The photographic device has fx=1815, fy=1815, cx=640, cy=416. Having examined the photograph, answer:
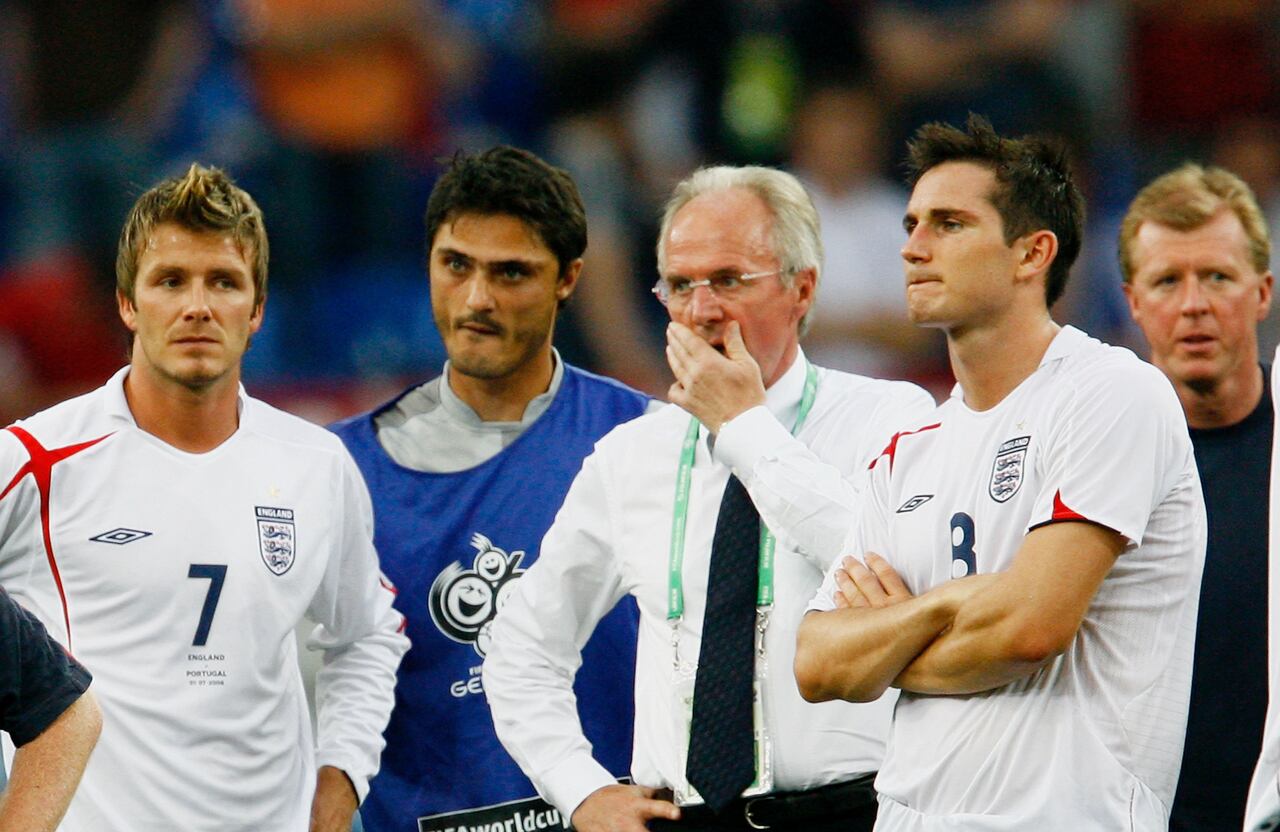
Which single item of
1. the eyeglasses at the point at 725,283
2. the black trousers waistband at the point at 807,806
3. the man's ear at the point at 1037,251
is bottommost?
Result: the black trousers waistband at the point at 807,806

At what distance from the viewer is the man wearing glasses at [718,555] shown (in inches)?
148

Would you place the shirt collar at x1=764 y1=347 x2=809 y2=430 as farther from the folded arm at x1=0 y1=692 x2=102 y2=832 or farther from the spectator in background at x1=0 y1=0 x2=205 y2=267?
the spectator in background at x1=0 y1=0 x2=205 y2=267

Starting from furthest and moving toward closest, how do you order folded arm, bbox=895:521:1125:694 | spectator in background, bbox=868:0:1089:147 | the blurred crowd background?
1. spectator in background, bbox=868:0:1089:147
2. the blurred crowd background
3. folded arm, bbox=895:521:1125:694

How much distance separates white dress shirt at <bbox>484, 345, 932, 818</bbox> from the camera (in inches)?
148

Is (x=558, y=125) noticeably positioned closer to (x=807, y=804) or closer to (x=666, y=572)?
(x=666, y=572)

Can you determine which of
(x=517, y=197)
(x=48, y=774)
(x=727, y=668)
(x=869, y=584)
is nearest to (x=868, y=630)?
(x=869, y=584)

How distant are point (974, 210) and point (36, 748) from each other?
6.60 ft

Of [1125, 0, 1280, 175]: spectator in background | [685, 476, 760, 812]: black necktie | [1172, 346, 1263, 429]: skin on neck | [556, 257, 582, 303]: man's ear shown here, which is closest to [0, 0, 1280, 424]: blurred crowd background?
[1125, 0, 1280, 175]: spectator in background

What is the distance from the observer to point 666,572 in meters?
4.05

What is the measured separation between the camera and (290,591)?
4.15 m

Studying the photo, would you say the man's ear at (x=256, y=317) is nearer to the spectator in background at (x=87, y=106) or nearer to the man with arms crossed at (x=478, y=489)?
the man with arms crossed at (x=478, y=489)

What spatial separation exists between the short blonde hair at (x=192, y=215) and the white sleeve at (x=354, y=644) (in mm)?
586

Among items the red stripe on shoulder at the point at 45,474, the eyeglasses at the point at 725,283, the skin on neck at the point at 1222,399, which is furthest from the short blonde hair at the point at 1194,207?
the red stripe on shoulder at the point at 45,474

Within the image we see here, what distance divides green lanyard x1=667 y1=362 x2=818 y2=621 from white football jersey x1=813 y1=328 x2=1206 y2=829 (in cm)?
54
